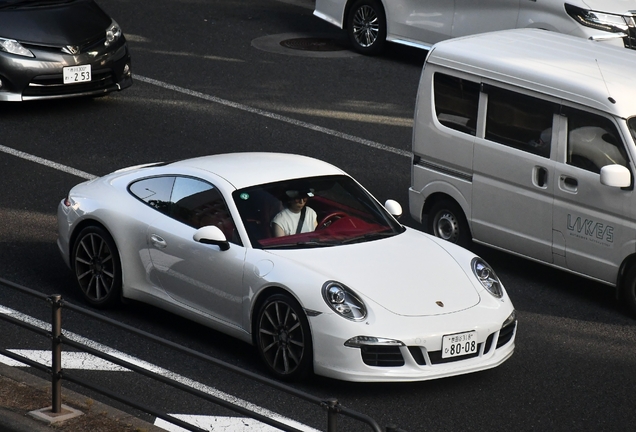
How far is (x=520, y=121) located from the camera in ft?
32.9


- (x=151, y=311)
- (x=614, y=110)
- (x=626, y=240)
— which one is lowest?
(x=151, y=311)

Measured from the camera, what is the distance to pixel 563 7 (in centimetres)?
1518

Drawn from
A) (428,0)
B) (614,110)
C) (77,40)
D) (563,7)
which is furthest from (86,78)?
(614,110)

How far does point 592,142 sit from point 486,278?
1.90 metres

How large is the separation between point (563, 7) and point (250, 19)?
6044 millimetres

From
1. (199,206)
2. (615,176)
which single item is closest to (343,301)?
(199,206)

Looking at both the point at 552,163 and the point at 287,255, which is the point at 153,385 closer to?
the point at 287,255

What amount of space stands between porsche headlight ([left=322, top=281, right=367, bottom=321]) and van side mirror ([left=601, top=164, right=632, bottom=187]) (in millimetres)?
2645

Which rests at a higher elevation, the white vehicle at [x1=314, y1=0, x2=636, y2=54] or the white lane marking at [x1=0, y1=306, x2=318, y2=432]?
the white vehicle at [x1=314, y1=0, x2=636, y2=54]

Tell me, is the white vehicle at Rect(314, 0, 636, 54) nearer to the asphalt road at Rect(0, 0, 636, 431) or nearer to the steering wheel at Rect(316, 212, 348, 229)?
the asphalt road at Rect(0, 0, 636, 431)

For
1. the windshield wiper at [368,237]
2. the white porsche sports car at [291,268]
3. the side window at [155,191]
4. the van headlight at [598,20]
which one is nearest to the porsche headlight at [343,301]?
the white porsche sports car at [291,268]

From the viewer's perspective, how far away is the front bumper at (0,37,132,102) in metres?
13.9

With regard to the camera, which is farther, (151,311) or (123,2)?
(123,2)

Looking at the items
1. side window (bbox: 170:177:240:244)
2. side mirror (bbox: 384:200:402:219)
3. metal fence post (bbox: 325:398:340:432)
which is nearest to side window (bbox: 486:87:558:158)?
side mirror (bbox: 384:200:402:219)
